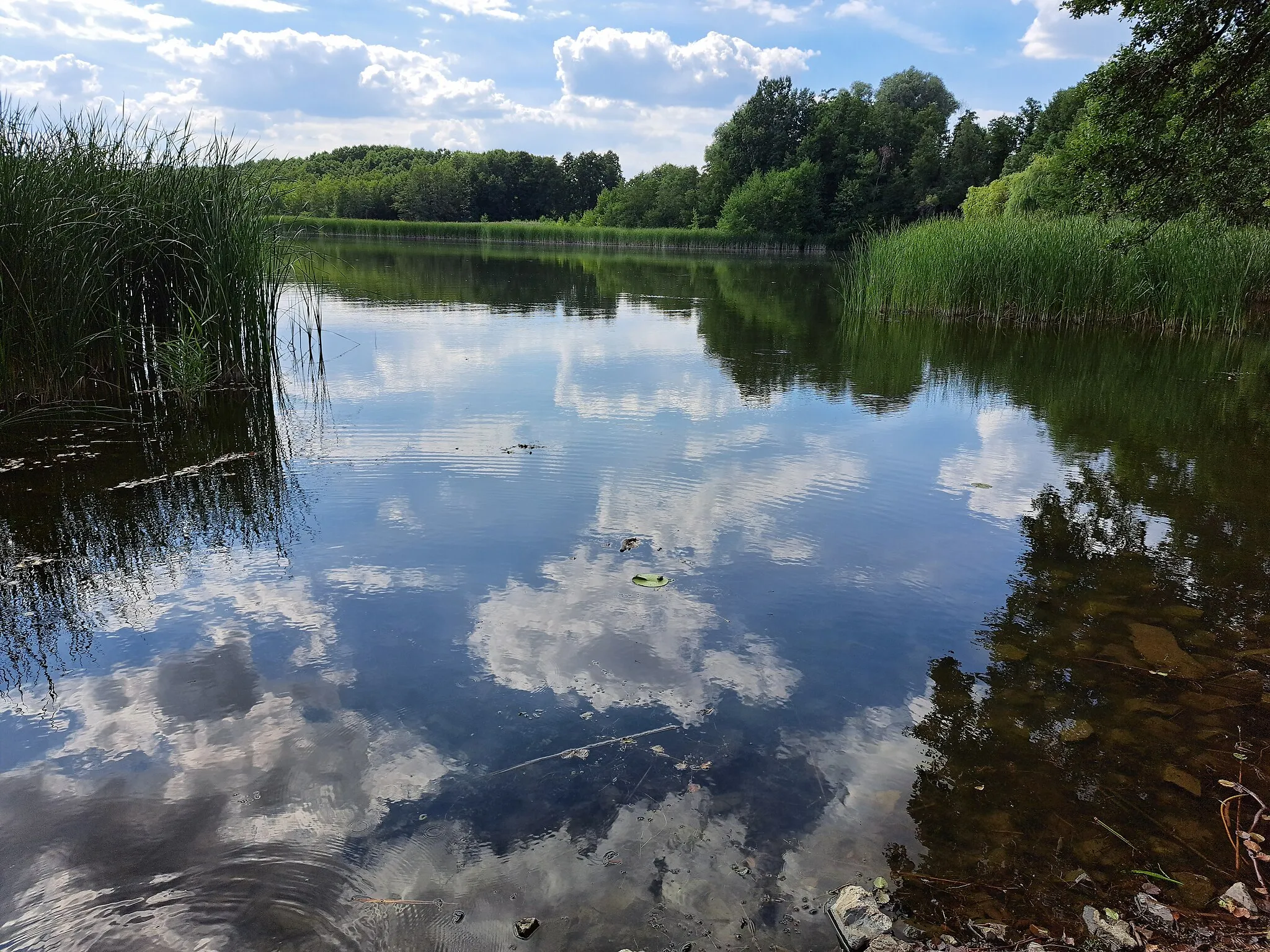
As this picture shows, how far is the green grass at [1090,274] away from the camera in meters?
14.3

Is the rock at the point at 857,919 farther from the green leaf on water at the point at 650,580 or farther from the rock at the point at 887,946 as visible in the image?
the green leaf on water at the point at 650,580

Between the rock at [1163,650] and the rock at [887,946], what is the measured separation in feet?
7.26

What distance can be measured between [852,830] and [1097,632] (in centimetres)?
207

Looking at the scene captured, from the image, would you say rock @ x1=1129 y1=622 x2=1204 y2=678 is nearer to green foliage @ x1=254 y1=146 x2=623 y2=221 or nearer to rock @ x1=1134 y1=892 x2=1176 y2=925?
rock @ x1=1134 y1=892 x2=1176 y2=925

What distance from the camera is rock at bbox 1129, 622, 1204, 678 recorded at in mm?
3570

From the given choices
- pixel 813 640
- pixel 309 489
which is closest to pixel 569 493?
pixel 309 489

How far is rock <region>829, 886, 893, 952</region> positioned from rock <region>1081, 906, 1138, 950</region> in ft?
1.80

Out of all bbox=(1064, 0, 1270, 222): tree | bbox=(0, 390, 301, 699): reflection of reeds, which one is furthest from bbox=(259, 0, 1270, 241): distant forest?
bbox=(0, 390, 301, 699): reflection of reeds

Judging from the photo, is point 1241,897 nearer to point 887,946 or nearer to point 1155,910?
point 1155,910

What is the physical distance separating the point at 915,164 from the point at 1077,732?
68212mm

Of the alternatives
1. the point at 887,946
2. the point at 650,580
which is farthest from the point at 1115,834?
the point at 650,580

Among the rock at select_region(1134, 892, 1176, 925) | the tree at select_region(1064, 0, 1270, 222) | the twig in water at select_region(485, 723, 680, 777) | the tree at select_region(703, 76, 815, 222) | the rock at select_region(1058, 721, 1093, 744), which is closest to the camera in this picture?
the rock at select_region(1134, 892, 1176, 925)

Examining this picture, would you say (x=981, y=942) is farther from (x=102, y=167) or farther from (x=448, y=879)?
(x=102, y=167)

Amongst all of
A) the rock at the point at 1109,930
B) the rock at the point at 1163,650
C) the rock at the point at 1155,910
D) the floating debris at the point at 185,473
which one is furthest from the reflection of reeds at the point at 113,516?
the rock at the point at 1163,650
